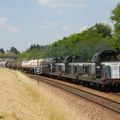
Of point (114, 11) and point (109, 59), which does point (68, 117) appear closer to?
point (109, 59)

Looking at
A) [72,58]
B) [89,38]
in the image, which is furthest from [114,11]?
[72,58]

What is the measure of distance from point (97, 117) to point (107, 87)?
9014mm

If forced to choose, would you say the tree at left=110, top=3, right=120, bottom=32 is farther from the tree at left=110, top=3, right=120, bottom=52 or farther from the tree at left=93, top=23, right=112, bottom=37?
the tree at left=93, top=23, right=112, bottom=37

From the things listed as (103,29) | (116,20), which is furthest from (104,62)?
(103,29)

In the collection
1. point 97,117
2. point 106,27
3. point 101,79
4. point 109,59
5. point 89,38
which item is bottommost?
point 97,117

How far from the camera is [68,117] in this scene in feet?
30.7

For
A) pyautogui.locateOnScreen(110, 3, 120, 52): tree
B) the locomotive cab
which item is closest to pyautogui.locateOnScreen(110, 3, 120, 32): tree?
pyautogui.locateOnScreen(110, 3, 120, 52): tree

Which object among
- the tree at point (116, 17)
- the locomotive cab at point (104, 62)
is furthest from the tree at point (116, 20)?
Answer: the locomotive cab at point (104, 62)

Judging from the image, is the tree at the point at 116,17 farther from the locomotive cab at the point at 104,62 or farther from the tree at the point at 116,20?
the locomotive cab at the point at 104,62

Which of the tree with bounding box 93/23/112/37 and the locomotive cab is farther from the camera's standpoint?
the tree with bounding box 93/23/112/37

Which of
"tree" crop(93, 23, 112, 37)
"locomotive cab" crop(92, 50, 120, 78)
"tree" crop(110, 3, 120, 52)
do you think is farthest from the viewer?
"tree" crop(93, 23, 112, 37)

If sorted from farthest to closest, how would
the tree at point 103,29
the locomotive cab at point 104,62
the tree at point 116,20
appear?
the tree at point 103,29 < the tree at point 116,20 < the locomotive cab at point 104,62

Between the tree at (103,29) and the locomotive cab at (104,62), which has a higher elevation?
the tree at (103,29)

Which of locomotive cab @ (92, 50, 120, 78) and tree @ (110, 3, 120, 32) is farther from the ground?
tree @ (110, 3, 120, 32)
